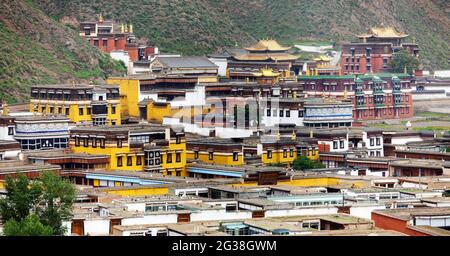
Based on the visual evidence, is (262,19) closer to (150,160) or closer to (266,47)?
(266,47)

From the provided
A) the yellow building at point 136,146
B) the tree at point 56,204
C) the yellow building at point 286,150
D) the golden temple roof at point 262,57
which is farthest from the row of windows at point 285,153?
the golden temple roof at point 262,57

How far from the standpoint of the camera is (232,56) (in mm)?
70000

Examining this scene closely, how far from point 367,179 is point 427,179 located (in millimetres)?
1760

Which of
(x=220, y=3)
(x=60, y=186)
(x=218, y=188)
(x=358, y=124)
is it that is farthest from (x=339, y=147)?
(x=220, y=3)

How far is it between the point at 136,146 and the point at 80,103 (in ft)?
33.7

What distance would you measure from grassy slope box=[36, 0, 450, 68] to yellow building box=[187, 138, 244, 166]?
36428 millimetres

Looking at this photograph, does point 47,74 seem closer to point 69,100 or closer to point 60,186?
point 69,100

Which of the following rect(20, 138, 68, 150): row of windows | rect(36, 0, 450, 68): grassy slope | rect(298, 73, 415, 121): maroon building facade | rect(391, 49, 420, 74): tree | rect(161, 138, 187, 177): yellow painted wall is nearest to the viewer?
rect(161, 138, 187, 177): yellow painted wall

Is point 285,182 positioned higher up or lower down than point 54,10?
lower down

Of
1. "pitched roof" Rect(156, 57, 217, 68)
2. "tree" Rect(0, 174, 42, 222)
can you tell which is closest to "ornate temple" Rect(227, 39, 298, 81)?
"pitched roof" Rect(156, 57, 217, 68)

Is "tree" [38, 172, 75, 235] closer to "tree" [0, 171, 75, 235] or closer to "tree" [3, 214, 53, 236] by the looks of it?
"tree" [0, 171, 75, 235]

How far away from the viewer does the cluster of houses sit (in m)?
23.6

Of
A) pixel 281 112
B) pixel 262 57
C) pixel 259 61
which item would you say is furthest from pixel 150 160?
pixel 262 57

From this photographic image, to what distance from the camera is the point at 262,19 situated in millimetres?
96125
